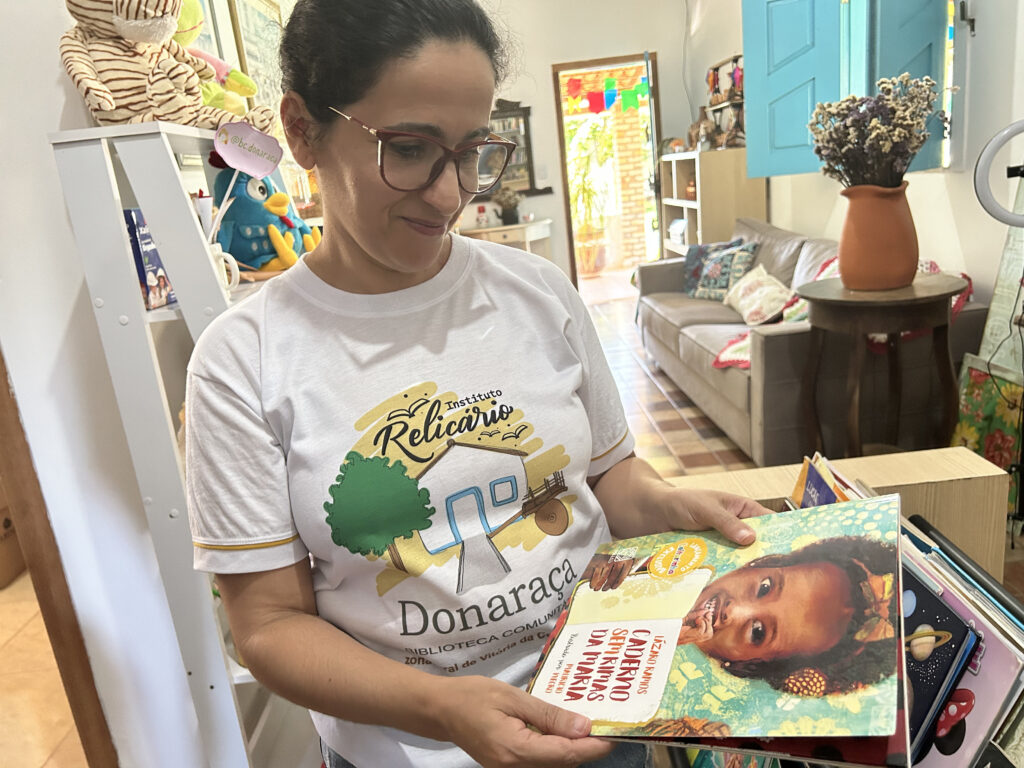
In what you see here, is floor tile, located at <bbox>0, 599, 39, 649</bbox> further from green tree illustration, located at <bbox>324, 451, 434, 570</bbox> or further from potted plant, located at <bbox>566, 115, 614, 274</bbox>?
potted plant, located at <bbox>566, 115, 614, 274</bbox>

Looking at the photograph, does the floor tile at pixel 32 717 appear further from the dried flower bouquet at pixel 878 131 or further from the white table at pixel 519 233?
the white table at pixel 519 233

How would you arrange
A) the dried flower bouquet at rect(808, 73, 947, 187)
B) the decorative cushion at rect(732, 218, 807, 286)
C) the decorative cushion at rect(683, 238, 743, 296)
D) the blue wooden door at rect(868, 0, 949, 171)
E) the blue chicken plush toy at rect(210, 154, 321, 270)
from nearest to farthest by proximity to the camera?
the blue chicken plush toy at rect(210, 154, 321, 270), the dried flower bouquet at rect(808, 73, 947, 187), the blue wooden door at rect(868, 0, 949, 171), the decorative cushion at rect(732, 218, 807, 286), the decorative cushion at rect(683, 238, 743, 296)

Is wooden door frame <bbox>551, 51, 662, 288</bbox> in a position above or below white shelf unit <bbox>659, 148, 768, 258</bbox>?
above

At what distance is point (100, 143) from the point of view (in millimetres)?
1152

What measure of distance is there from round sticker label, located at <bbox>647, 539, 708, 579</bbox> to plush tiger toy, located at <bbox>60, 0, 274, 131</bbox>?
3.43 ft

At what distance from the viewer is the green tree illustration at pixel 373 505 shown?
30.5 inches

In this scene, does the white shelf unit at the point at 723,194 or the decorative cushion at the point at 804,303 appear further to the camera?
the white shelf unit at the point at 723,194

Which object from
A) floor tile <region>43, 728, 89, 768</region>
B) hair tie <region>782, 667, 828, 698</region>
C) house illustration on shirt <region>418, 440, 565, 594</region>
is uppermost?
house illustration on shirt <region>418, 440, 565, 594</region>

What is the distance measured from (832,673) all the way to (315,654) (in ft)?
1.53

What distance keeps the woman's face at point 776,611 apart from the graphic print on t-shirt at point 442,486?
0.21m

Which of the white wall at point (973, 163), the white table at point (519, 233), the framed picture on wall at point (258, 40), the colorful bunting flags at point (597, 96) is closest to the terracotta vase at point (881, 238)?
the white wall at point (973, 163)

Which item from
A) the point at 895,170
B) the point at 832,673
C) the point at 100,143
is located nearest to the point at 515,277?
the point at 832,673

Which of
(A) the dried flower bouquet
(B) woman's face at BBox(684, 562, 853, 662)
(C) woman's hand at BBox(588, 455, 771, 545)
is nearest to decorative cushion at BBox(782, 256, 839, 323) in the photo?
(A) the dried flower bouquet

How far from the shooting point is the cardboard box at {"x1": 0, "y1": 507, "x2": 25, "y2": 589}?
116 inches
